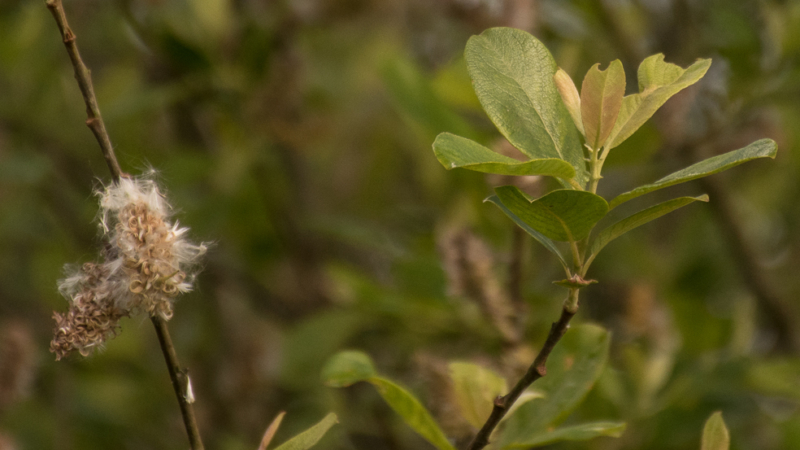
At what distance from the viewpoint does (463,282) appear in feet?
2.77

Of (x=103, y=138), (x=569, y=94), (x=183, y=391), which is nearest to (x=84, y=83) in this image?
(x=103, y=138)

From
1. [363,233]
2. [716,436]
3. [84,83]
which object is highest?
[363,233]

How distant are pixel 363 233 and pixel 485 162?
→ 0.81 m

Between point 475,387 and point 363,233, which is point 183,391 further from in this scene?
point 363,233

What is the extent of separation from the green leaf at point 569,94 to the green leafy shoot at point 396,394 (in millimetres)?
233

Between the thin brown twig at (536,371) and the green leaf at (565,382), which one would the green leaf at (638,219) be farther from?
the green leaf at (565,382)

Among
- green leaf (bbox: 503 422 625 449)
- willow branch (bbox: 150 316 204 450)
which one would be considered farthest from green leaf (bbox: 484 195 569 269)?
willow branch (bbox: 150 316 204 450)

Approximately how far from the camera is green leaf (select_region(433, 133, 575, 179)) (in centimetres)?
40

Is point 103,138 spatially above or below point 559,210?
above

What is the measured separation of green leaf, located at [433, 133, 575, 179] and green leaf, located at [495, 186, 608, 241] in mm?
15

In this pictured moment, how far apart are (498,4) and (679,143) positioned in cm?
46

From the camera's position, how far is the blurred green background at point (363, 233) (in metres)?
1.03

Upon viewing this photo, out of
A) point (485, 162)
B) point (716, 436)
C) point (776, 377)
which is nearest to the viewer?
point (485, 162)

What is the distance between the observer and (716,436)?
0.50 meters
